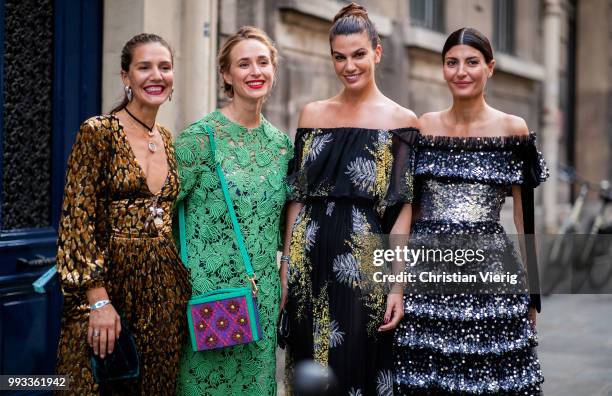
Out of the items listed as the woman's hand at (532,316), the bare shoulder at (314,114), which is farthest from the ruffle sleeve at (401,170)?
the woman's hand at (532,316)

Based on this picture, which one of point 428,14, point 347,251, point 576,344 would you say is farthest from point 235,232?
point 428,14

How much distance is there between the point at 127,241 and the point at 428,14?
764cm

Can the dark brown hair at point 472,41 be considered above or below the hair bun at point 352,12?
below

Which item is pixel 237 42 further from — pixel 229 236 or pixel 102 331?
pixel 102 331

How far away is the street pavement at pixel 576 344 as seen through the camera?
235 inches

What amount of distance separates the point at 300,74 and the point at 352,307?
12.4 feet

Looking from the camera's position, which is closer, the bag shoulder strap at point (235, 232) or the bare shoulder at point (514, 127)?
Result: the bag shoulder strap at point (235, 232)

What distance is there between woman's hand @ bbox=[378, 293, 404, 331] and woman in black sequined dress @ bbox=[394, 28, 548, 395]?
6 cm

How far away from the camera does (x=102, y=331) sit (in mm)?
3143

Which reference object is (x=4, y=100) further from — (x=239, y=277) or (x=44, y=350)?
(x=239, y=277)

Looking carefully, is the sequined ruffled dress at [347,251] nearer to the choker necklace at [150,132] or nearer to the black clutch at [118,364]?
the choker necklace at [150,132]

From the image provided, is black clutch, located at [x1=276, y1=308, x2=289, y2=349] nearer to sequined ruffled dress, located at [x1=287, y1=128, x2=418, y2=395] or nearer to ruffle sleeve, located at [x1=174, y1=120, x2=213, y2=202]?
sequined ruffled dress, located at [x1=287, y1=128, x2=418, y2=395]

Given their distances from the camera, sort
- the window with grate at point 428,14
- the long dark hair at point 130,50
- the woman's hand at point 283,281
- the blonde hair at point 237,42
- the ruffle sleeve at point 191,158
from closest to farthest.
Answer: the long dark hair at point 130,50 → the ruffle sleeve at point 191,158 → the blonde hair at point 237,42 → the woman's hand at point 283,281 → the window with grate at point 428,14

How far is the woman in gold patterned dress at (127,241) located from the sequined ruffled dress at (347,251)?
1.83ft
